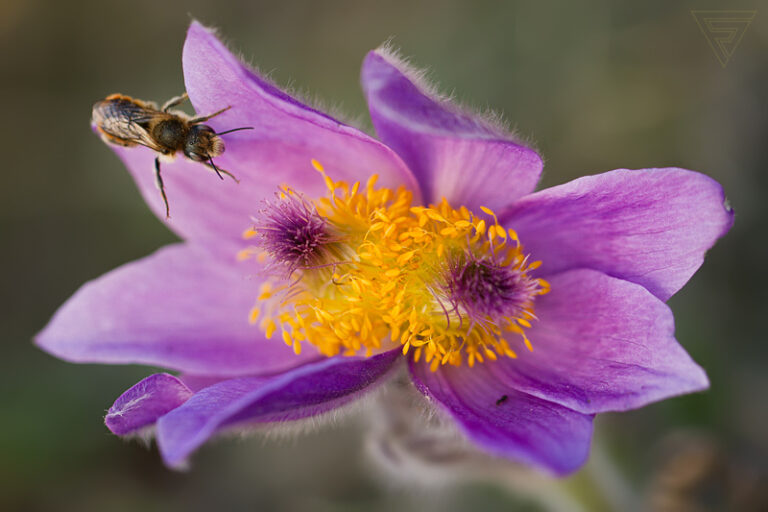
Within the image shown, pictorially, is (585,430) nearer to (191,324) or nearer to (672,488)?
(191,324)

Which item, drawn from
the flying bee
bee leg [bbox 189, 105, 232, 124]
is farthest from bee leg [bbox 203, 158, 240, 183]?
bee leg [bbox 189, 105, 232, 124]

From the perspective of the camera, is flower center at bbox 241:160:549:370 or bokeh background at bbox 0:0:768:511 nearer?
flower center at bbox 241:160:549:370

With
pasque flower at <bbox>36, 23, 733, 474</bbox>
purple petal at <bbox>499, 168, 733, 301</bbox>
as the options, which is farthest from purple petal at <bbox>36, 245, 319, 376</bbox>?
purple petal at <bbox>499, 168, 733, 301</bbox>

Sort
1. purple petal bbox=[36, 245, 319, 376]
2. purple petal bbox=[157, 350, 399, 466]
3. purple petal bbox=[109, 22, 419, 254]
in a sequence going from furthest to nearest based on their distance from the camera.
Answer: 1. purple petal bbox=[36, 245, 319, 376]
2. purple petal bbox=[109, 22, 419, 254]
3. purple petal bbox=[157, 350, 399, 466]

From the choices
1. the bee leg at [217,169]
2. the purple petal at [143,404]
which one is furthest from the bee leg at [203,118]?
the purple petal at [143,404]

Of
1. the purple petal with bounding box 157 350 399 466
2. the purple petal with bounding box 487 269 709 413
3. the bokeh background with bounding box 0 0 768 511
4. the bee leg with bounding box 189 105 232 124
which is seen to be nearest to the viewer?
the purple petal with bounding box 157 350 399 466

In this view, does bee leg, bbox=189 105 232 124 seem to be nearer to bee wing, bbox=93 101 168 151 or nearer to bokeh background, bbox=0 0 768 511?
bee wing, bbox=93 101 168 151

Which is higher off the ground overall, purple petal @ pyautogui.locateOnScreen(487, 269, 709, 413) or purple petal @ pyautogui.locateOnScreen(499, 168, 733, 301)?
purple petal @ pyautogui.locateOnScreen(499, 168, 733, 301)

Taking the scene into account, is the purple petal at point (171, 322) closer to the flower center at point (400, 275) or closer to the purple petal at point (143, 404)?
the flower center at point (400, 275)
